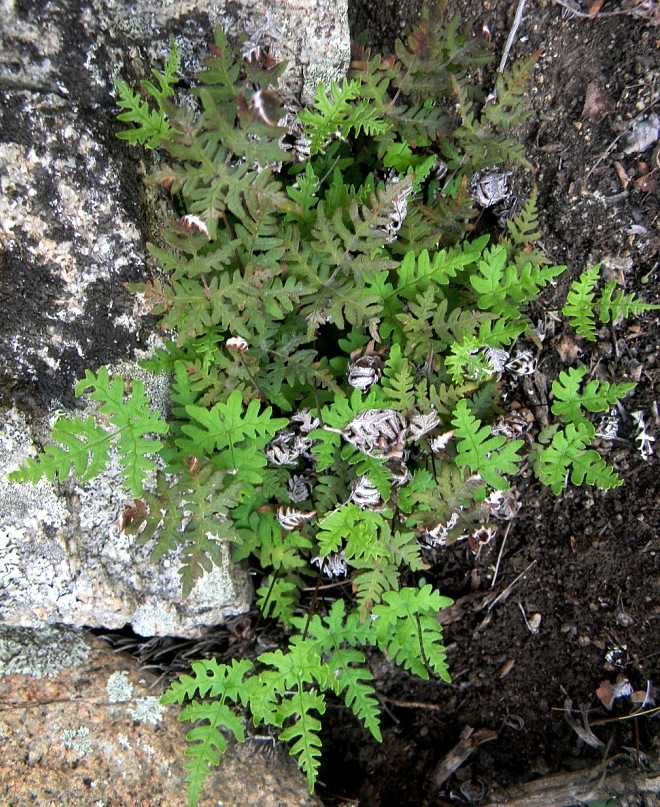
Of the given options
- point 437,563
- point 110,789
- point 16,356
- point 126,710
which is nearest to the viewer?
point 16,356

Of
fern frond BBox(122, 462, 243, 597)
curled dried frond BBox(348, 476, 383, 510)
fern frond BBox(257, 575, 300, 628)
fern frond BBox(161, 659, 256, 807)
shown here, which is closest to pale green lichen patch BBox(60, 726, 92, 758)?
fern frond BBox(161, 659, 256, 807)

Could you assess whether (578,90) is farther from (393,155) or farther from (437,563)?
(437,563)

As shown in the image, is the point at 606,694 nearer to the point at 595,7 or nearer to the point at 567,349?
the point at 567,349

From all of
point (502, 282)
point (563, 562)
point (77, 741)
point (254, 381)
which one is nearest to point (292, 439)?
point (254, 381)

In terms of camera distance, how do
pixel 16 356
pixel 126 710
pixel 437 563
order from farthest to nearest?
pixel 437 563 < pixel 126 710 < pixel 16 356

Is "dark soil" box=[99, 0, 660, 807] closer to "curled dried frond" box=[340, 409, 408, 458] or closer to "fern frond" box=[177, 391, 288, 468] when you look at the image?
"curled dried frond" box=[340, 409, 408, 458]

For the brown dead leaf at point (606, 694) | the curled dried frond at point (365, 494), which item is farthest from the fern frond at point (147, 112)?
the brown dead leaf at point (606, 694)

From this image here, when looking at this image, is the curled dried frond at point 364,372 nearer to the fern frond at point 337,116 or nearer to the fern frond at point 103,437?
the fern frond at point 103,437

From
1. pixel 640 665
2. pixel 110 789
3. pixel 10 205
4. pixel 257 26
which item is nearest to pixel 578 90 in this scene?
pixel 257 26
